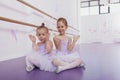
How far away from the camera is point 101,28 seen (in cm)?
813

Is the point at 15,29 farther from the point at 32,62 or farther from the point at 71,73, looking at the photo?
the point at 71,73

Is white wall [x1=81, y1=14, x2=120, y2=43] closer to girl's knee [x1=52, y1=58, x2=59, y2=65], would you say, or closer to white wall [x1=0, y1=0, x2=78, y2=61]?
white wall [x1=0, y1=0, x2=78, y2=61]

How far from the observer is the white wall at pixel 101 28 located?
26.2ft

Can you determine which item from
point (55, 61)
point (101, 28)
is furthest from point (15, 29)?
point (101, 28)

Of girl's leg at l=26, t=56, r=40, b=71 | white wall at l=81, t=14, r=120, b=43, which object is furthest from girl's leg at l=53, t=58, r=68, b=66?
white wall at l=81, t=14, r=120, b=43

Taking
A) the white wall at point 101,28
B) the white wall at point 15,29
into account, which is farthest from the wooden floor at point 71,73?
the white wall at point 101,28

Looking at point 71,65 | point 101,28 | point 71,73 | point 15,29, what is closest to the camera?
point 71,73

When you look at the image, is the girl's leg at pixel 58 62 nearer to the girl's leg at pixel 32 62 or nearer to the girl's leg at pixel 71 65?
the girl's leg at pixel 71 65

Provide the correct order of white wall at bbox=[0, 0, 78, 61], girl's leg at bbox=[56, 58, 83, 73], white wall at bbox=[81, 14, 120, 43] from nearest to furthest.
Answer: girl's leg at bbox=[56, 58, 83, 73] < white wall at bbox=[0, 0, 78, 61] < white wall at bbox=[81, 14, 120, 43]

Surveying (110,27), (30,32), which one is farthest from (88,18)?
(30,32)

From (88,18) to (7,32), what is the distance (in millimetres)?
6621

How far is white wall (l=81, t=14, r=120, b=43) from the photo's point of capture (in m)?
7.98

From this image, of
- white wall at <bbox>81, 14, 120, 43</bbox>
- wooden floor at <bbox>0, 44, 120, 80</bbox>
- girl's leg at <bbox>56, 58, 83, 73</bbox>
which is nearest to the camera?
wooden floor at <bbox>0, 44, 120, 80</bbox>

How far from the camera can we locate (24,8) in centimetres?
257
